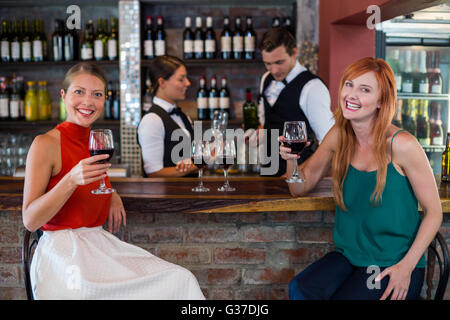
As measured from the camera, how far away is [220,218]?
1.97 meters

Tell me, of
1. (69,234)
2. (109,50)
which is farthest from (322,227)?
(109,50)

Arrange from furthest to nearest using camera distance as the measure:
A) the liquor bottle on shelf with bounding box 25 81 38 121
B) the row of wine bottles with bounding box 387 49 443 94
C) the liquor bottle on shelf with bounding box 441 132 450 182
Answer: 1. the liquor bottle on shelf with bounding box 25 81 38 121
2. the row of wine bottles with bounding box 387 49 443 94
3. the liquor bottle on shelf with bounding box 441 132 450 182

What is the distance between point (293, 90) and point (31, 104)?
2344mm

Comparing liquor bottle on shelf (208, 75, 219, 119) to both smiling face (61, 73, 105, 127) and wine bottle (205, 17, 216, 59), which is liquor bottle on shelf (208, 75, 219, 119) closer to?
wine bottle (205, 17, 216, 59)

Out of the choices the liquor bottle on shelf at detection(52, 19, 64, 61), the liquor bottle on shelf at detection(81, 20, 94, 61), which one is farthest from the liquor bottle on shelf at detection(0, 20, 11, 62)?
the liquor bottle on shelf at detection(81, 20, 94, 61)

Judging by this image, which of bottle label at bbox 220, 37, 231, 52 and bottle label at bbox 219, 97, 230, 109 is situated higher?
bottle label at bbox 220, 37, 231, 52

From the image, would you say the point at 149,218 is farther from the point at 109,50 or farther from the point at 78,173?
the point at 109,50

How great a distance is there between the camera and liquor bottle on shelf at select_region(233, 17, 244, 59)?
3850 millimetres

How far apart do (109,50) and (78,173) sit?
272 centimetres

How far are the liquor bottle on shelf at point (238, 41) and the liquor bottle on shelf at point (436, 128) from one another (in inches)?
63.2

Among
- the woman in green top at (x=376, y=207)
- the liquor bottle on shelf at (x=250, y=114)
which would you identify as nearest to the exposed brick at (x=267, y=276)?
the woman in green top at (x=376, y=207)

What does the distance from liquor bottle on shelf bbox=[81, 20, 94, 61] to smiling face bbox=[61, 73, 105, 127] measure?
2403 mm

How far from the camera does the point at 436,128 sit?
389cm

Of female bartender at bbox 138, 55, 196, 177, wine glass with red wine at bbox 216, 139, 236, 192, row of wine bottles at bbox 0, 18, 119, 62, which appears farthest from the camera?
row of wine bottles at bbox 0, 18, 119, 62
